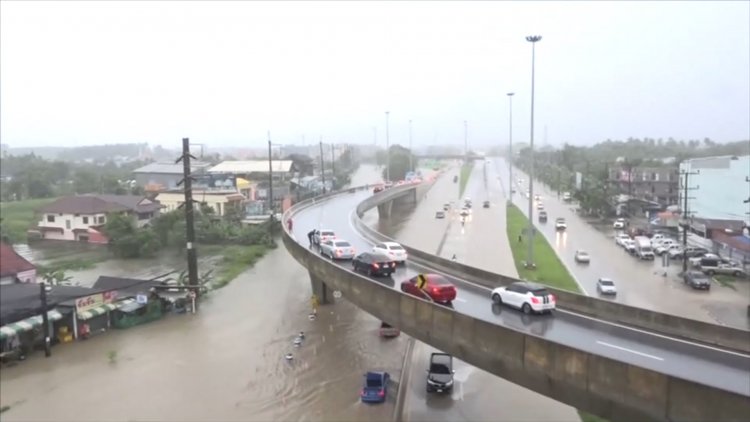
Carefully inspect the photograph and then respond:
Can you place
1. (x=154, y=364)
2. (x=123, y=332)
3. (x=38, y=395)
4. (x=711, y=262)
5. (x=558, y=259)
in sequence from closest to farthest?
(x=38, y=395), (x=154, y=364), (x=123, y=332), (x=711, y=262), (x=558, y=259)

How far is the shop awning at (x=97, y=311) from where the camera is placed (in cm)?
1505

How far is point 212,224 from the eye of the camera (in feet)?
115

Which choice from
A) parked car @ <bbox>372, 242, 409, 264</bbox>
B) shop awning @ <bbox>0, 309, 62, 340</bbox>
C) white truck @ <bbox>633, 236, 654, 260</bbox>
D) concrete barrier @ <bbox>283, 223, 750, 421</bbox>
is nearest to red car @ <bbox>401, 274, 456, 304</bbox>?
concrete barrier @ <bbox>283, 223, 750, 421</bbox>

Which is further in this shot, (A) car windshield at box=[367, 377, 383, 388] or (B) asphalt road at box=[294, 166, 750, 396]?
(A) car windshield at box=[367, 377, 383, 388]

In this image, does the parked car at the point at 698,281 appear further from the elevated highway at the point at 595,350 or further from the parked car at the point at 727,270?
the elevated highway at the point at 595,350

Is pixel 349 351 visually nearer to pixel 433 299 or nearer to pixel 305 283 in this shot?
pixel 433 299

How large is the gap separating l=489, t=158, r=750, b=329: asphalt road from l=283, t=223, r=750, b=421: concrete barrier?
10556mm

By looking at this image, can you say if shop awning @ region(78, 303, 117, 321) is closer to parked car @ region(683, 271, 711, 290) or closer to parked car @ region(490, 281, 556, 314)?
parked car @ region(490, 281, 556, 314)

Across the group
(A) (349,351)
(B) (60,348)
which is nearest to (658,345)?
(A) (349,351)

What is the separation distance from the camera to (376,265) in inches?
490

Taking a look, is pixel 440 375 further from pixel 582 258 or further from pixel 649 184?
pixel 649 184

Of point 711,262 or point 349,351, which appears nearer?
point 349,351

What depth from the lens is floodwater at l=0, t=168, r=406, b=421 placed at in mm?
10977

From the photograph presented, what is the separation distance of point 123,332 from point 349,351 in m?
6.27
